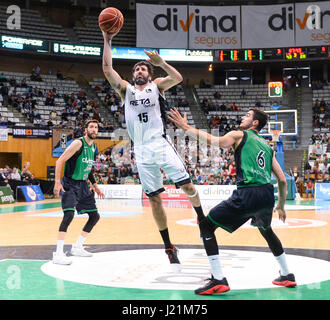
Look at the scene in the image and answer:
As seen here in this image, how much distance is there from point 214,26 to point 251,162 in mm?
25177

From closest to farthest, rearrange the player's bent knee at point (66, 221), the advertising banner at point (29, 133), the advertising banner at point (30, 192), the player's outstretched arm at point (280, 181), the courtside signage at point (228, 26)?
the player's outstretched arm at point (280, 181) < the player's bent knee at point (66, 221) < the advertising banner at point (30, 192) < the advertising banner at point (29, 133) < the courtside signage at point (228, 26)

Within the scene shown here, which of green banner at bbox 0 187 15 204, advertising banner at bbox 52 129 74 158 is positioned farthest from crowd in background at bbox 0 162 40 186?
advertising banner at bbox 52 129 74 158

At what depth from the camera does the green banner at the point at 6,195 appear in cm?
1653

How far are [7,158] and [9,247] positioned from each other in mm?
19196

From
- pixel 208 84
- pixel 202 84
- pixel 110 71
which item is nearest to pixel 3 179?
pixel 110 71

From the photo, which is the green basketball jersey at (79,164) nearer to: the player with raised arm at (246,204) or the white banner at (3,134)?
the player with raised arm at (246,204)

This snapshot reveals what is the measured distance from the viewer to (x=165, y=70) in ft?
15.4

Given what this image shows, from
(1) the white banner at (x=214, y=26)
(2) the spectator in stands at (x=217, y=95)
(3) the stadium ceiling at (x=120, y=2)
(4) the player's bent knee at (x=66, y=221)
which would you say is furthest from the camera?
(2) the spectator in stands at (x=217, y=95)

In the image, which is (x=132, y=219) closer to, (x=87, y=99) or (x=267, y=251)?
(x=267, y=251)

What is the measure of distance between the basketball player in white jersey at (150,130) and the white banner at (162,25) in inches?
906

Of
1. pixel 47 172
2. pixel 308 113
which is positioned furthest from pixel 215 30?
pixel 47 172

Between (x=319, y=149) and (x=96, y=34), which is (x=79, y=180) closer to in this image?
(x=319, y=149)

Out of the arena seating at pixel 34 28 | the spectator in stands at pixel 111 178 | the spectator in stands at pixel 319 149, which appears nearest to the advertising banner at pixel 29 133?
the spectator in stands at pixel 111 178

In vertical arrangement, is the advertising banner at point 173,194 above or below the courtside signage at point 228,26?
below
